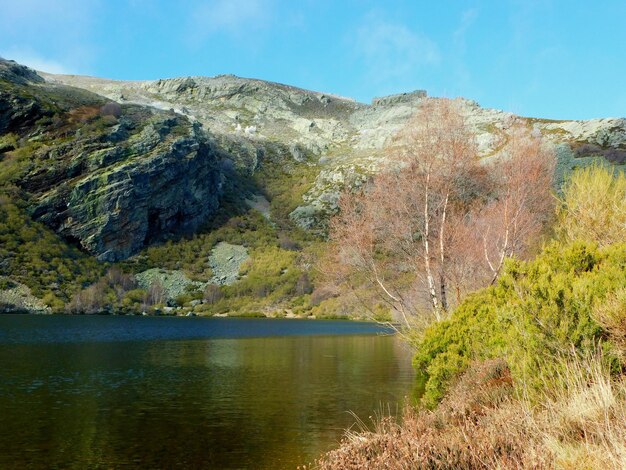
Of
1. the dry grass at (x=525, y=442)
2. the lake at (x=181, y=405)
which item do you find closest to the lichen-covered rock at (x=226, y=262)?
the lake at (x=181, y=405)

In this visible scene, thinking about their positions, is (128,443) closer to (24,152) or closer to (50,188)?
(50,188)

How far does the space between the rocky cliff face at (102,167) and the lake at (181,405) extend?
111590 mm

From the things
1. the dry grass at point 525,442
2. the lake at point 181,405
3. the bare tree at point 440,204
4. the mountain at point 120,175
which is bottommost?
the lake at point 181,405

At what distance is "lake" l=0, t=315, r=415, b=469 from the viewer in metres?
14.7

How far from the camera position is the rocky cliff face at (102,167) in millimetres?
145875

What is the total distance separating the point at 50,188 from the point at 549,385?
157278 mm

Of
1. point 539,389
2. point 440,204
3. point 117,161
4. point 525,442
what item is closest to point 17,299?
point 117,161

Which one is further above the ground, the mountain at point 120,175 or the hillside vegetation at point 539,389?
the mountain at point 120,175

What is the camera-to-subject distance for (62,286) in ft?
406

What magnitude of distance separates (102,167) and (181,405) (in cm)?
14467

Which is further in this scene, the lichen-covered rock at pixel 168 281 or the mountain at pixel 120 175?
the mountain at pixel 120 175

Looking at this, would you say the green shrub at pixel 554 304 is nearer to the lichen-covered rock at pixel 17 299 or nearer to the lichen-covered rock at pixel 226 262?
the lichen-covered rock at pixel 17 299

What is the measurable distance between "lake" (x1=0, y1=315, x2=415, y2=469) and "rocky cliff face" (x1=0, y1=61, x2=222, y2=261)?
111590 mm

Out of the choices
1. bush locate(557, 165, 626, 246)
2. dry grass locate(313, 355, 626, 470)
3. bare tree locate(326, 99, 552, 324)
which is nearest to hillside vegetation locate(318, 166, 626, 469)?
dry grass locate(313, 355, 626, 470)
